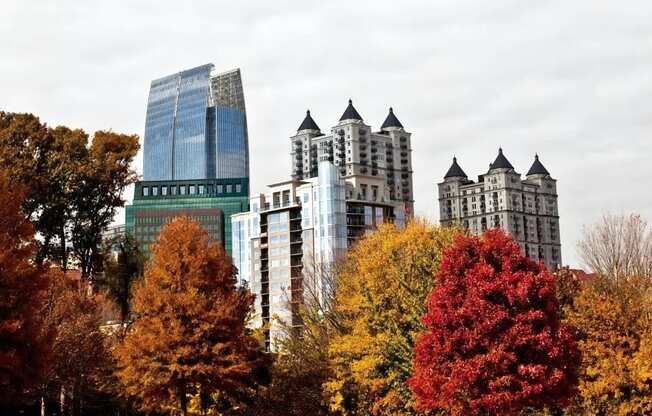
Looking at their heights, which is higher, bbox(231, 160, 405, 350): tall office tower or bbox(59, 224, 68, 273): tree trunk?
bbox(231, 160, 405, 350): tall office tower

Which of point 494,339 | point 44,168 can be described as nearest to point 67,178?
point 44,168

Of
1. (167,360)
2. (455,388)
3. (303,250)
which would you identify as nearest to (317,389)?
(167,360)

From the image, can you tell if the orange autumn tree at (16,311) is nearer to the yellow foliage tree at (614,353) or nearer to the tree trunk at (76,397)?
the tree trunk at (76,397)

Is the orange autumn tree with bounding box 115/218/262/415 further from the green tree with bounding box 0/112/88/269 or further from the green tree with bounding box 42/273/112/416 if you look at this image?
the green tree with bounding box 0/112/88/269

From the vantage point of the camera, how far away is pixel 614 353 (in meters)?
40.6

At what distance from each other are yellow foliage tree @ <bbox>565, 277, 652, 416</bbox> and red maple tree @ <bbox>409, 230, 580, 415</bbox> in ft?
21.4

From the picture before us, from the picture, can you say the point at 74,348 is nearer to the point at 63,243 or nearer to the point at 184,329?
the point at 184,329

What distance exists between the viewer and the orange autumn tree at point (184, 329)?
40281mm

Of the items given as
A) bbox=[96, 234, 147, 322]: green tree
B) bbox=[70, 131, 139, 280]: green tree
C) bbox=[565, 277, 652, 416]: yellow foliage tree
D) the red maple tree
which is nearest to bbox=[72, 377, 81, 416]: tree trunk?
bbox=[70, 131, 139, 280]: green tree

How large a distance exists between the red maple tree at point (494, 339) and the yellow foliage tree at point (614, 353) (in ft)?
21.4

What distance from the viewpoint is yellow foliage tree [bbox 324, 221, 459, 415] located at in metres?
40.5

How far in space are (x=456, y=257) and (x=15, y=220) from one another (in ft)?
54.5

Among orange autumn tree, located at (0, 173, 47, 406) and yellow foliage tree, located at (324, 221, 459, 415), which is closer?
orange autumn tree, located at (0, 173, 47, 406)

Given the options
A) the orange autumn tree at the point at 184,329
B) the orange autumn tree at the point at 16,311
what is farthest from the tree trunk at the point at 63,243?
the orange autumn tree at the point at 16,311
